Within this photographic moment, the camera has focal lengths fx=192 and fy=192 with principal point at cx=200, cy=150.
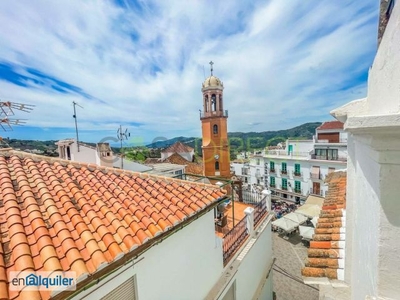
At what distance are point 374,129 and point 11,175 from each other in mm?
5551

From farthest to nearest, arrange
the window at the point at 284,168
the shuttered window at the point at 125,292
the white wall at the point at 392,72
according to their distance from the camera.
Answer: the window at the point at 284,168
the shuttered window at the point at 125,292
the white wall at the point at 392,72

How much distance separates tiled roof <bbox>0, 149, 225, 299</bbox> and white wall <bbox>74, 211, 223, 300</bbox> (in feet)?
1.76

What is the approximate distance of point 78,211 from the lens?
343cm

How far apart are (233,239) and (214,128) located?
16.6 m

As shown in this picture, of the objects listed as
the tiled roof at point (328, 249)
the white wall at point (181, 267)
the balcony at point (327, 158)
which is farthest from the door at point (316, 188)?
the tiled roof at point (328, 249)

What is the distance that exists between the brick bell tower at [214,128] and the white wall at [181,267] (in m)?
17.3

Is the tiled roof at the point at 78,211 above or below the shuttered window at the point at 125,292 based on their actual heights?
above

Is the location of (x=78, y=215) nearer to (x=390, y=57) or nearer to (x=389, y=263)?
(x=389, y=263)

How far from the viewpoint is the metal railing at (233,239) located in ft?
21.6

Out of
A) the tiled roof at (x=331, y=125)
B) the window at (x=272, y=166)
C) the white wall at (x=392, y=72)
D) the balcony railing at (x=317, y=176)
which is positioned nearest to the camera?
the white wall at (x=392, y=72)

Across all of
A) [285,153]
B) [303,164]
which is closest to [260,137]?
[285,153]

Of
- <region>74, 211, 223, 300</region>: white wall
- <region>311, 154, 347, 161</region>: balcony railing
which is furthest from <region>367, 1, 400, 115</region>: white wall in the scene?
<region>311, 154, 347, 161</region>: balcony railing

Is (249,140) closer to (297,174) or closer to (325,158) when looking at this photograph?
(297,174)

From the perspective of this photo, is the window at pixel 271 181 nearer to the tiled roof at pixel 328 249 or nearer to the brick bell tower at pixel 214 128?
the brick bell tower at pixel 214 128
